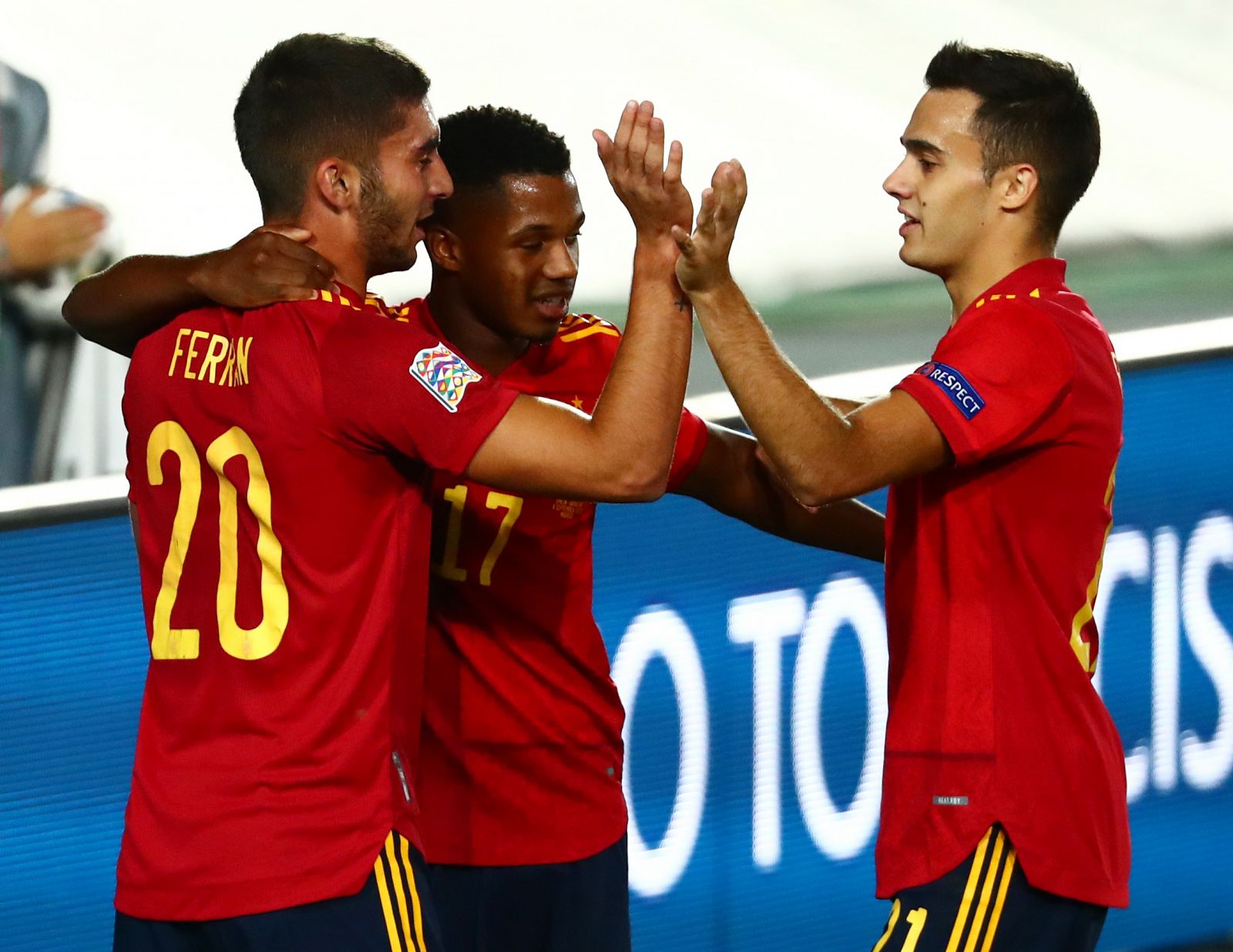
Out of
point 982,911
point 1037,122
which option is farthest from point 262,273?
point 982,911

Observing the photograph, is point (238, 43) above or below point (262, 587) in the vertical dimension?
above

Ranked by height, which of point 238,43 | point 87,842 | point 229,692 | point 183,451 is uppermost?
point 238,43

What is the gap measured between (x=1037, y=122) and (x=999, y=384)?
1.43 feet

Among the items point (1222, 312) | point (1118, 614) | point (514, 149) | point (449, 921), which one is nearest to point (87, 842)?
point (449, 921)

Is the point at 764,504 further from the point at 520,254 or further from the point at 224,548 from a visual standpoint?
the point at 224,548

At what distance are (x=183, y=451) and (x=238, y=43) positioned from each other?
6.07 ft

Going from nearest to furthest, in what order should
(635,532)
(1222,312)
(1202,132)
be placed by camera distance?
1. (635,532)
2. (1222,312)
3. (1202,132)

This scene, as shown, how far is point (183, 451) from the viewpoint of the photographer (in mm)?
2232

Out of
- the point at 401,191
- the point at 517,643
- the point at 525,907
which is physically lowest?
the point at 525,907

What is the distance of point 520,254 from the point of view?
2812 mm

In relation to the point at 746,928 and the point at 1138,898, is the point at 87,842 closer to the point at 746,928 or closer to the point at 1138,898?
the point at 746,928

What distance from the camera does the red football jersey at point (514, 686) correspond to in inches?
108

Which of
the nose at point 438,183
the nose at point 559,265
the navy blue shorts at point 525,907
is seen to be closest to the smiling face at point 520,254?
the nose at point 559,265

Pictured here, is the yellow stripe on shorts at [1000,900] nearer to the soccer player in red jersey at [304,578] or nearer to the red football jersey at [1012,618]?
the red football jersey at [1012,618]
